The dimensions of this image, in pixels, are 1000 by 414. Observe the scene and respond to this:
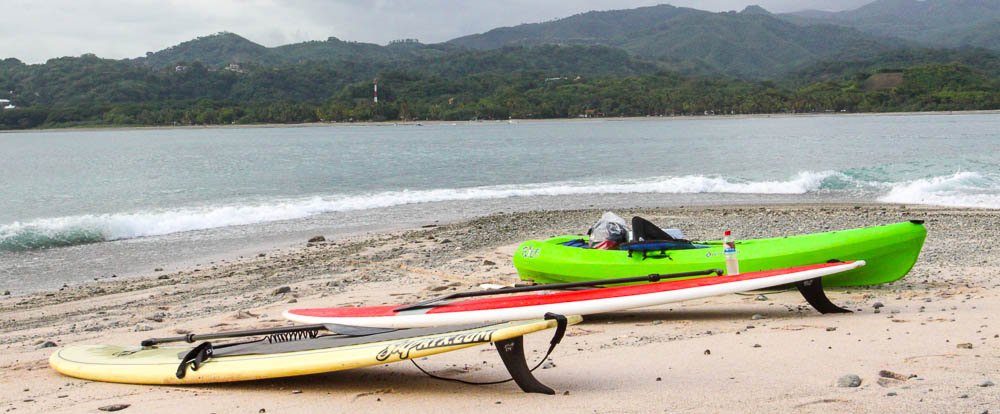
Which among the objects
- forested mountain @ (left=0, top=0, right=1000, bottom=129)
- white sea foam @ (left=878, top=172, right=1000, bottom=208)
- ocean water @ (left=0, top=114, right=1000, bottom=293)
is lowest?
ocean water @ (left=0, top=114, right=1000, bottom=293)

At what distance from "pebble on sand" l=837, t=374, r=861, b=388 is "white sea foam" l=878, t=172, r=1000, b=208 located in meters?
16.4

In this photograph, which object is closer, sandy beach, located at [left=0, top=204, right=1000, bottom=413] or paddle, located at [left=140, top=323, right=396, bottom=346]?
sandy beach, located at [left=0, top=204, right=1000, bottom=413]

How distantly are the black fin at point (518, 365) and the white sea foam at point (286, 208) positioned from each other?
14.7 meters

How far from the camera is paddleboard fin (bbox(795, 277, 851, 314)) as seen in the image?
301 inches

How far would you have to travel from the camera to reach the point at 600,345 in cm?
681

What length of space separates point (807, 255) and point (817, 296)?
984 mm

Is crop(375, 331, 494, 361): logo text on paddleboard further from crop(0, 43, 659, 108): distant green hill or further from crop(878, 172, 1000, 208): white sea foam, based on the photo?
crop(0, 43, 659, 108): distant green hill

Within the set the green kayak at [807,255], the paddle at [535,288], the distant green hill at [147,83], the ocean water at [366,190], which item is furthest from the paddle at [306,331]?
the distant green hill at [147,83]

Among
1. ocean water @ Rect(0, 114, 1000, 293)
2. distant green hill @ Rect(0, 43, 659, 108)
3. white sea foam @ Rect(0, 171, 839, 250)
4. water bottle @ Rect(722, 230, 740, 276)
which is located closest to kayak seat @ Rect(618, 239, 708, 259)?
water bottle @ Rect(722, 230, 740, 276)

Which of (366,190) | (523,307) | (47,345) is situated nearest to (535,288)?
(523,307)

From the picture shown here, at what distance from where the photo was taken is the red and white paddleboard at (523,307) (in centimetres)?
Result: 623

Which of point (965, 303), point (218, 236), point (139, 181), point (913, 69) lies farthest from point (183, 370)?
point (913, 69)

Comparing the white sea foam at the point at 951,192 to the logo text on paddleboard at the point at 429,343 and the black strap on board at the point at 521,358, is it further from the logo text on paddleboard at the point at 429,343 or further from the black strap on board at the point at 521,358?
the logo text on paddleboard at the point at 429,343

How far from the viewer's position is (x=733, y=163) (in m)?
40.3
